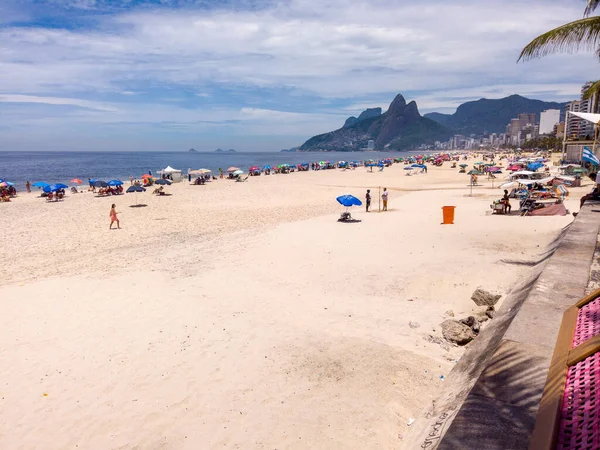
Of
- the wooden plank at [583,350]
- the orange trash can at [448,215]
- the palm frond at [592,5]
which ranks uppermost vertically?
the palm frond at [592,5]

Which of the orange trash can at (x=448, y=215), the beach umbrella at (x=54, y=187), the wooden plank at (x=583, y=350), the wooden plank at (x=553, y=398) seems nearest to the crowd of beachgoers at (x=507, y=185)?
the beach umbrella at (x=54, y=187)

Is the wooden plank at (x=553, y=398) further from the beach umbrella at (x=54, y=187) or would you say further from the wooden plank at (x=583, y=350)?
the beach umbrella at (x=54, y=187)

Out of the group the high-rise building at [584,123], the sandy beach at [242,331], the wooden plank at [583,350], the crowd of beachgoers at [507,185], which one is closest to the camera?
the wooden plank at [583,350]

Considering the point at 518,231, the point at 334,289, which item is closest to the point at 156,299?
the point at 334,289

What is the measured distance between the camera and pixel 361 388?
542cm

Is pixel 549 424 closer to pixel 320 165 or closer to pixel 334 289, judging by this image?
pixel 334 289

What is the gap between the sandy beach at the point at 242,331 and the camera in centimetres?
493

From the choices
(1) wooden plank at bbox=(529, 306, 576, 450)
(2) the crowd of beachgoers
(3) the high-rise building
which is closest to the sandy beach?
(2) the crowd of beachgoers

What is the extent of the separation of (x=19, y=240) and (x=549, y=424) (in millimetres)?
20598

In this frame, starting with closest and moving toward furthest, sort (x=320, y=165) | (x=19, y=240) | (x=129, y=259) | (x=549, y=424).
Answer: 1. (x=549, y=424)
2. (x=129, y=259)
3. (x=19, y=240)
4. (x=320, y=165)

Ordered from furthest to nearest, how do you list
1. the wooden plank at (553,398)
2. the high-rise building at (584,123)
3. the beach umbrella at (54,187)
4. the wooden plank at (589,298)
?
1. the beach umbrella at (54,187)
2. the high-rise building at (584,123)
3. the wooden plank at (589,298)
4. the wooden plank at (553,398)

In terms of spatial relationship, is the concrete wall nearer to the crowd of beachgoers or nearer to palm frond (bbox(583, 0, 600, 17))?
palm frond (bbox(583, 0, 600, 17))

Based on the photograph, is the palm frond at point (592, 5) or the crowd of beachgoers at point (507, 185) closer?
the palm frond at point (592, 5)

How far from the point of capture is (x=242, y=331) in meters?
→ 7.35
